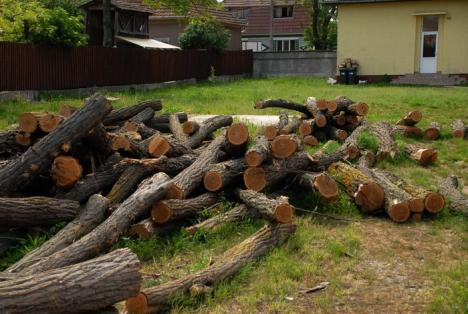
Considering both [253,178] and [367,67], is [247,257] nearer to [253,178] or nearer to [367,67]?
[253,178]

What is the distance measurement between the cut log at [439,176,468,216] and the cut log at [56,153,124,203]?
3750 mm

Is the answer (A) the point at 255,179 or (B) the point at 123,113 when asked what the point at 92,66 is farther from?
(A) the point at 255,179

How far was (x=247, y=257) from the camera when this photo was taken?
5.62 m

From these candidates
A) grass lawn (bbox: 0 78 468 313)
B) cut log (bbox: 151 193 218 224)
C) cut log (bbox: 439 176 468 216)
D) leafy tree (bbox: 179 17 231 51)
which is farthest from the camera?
leafy tree (bbox: 179 17 231 51)

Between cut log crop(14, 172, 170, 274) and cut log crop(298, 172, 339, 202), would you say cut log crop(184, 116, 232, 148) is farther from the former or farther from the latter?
cut log crop(14, 172, 170, 274)

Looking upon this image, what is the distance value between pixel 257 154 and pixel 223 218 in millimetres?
901

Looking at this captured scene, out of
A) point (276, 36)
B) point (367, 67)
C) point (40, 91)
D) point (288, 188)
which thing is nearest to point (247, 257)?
point (288, 188)

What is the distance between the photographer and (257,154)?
7105 millimetres

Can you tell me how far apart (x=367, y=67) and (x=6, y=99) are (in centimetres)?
1732

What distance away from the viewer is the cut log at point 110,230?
202 inches

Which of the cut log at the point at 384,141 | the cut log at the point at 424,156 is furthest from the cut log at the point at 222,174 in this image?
the cut log at the point at 424,156

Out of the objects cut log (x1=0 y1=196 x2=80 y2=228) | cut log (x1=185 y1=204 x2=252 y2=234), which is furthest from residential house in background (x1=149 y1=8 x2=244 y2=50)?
cut log (x1=0 y1=196 x2=80 y2=228)

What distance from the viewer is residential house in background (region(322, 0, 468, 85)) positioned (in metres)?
28.5

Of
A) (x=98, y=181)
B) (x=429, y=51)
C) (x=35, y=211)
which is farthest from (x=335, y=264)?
(x=429, y=51)
